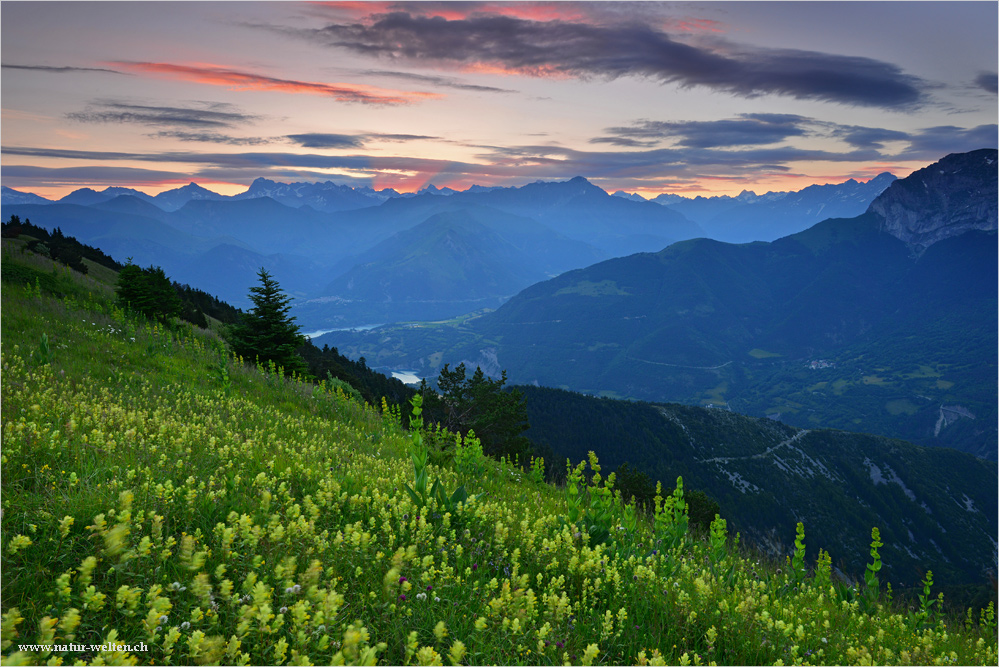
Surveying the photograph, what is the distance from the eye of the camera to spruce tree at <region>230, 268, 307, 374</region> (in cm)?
2584

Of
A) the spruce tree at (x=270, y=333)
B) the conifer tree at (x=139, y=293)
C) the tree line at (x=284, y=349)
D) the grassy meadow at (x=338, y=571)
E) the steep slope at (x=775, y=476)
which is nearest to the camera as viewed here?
the grassy meadow at (x=338, y=571)

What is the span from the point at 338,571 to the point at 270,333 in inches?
984


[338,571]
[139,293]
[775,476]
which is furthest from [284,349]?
[775,476]

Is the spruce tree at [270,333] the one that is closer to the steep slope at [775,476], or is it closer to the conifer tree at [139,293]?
the conifer tree at [139,293]

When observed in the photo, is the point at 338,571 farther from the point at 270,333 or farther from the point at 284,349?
the point at 270,333

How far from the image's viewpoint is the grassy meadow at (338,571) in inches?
126

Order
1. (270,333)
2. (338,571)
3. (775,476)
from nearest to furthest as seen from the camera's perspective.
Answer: (338,571) → (270,333) → (775,476)

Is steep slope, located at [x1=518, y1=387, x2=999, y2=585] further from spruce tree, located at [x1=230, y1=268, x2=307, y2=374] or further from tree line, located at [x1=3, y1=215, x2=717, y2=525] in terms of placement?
spruce tree, located at [x1=230, y1=268, x2=307, y2=374]

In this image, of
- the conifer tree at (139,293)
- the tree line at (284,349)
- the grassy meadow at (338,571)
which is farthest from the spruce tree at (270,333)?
the grassy meadow at (338,571)

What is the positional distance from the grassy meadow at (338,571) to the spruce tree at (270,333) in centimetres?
1802

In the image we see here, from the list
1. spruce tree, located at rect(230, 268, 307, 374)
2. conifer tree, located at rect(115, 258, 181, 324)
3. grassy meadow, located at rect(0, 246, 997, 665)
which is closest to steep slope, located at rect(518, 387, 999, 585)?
spruce tree, located at rect(230, 268, 307, 374)

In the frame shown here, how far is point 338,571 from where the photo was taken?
4.21m

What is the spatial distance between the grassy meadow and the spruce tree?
1802 cm

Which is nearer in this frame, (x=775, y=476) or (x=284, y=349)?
(x=284, y=349)
